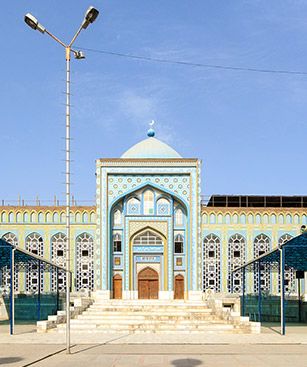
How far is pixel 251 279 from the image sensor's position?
35750 millimetres

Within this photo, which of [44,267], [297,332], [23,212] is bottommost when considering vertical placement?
[297,332]

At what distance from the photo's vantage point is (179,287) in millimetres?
35375

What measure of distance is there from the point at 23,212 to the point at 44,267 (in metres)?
4.08

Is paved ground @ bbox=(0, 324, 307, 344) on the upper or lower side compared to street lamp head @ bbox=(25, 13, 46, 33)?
lower

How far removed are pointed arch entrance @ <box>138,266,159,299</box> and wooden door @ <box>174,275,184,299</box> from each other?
1073 mm

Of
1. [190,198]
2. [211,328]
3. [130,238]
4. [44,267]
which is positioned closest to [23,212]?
[44,267]

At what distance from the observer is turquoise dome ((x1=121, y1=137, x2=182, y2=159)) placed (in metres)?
37.3

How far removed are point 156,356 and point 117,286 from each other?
63.5 feet

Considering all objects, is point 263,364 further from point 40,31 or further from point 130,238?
point 130,238

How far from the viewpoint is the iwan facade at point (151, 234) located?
115 ft

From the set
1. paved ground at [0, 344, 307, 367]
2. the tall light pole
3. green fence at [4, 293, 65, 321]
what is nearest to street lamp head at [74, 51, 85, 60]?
the tall light pole

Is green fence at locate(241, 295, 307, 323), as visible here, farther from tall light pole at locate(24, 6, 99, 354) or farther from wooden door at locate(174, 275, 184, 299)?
Answer: tall light pole at locate(24, 6, 99, 354)

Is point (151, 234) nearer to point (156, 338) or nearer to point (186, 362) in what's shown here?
point (156, 338)

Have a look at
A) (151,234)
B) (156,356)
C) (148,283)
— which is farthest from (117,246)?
(156,356)
